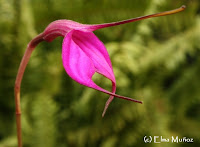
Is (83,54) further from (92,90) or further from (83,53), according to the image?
(92,90)

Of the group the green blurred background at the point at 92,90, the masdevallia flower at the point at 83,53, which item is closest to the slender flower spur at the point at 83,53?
the masdevallia flower at the point at 83,53

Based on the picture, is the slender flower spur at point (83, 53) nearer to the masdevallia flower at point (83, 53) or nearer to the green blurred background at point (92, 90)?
the masdevallia flower at point (83, 53)

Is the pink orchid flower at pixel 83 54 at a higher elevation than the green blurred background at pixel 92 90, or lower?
higher

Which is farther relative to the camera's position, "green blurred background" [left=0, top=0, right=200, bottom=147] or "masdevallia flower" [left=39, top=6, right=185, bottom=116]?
"green blurred background" [left=0, top=0, right=200, bottom=147]

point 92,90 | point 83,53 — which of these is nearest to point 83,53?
point 83,53

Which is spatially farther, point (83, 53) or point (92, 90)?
point (92, 90)

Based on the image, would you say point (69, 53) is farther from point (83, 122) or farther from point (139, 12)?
point (139, 12)

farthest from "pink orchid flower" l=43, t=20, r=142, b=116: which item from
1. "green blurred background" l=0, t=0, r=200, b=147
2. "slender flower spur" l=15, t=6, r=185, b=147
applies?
"green blurred background" l=0, t=0, r=200, b=147

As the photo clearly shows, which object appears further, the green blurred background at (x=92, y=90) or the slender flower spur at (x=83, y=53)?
the green blurred background at (x=92, y=90)

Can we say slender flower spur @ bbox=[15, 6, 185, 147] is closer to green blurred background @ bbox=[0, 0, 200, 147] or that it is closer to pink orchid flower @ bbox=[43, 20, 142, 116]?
pink orchid flower @ bbox=[43, 20, 142, 116]
